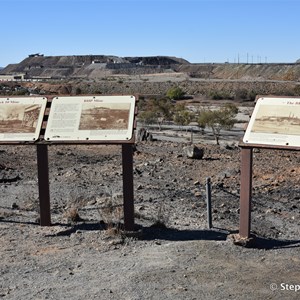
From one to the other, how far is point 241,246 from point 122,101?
276 centimetres

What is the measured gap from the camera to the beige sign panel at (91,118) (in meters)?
8.21

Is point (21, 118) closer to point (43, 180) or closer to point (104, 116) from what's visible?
point (43, 180)

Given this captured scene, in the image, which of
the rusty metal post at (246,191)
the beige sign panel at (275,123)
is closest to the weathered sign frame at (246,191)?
the rusty metal post at (246,191)

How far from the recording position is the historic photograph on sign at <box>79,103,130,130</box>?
8289mm

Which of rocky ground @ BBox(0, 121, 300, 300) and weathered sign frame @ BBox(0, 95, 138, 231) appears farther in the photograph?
weathered sign frame @ BBox(0, 95, 138, 231)

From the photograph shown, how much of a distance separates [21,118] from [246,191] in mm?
3634

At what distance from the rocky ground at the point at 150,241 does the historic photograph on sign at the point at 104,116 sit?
141 centimetres

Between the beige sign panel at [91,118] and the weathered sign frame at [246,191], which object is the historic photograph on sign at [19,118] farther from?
the weathered sign frame at [246,191]

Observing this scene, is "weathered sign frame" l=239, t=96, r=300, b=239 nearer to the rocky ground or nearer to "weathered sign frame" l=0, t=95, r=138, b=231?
the rocky ground

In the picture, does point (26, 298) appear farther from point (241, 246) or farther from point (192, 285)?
point (241, 246)

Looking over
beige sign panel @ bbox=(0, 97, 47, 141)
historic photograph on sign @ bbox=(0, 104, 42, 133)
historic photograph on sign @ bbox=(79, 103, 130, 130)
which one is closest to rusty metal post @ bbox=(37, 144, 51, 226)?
beige sign panel @ bbox=(0, 97, 47, 141)

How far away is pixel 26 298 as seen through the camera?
6066mm

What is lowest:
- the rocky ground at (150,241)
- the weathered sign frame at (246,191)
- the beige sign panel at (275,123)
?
the rocky ground at (150,241)

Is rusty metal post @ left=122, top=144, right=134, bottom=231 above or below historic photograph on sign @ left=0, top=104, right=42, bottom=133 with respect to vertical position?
below
